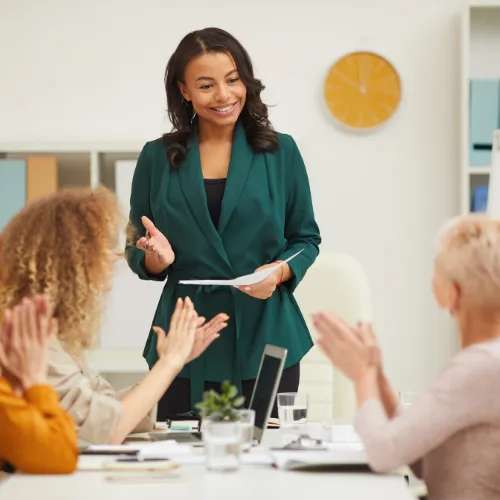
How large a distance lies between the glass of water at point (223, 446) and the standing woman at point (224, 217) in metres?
0.81

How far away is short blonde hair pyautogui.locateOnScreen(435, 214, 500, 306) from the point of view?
1.73 metres

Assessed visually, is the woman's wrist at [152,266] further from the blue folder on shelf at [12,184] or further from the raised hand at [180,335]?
the blue folder on shelf at [12,184]

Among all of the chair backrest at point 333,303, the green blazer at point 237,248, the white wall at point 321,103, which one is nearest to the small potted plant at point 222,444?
the green blazer at point 237,248

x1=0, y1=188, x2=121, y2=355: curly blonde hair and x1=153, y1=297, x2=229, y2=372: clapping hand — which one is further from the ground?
x1=0, y1=188, x2=121, y2=355: curly blonde hair

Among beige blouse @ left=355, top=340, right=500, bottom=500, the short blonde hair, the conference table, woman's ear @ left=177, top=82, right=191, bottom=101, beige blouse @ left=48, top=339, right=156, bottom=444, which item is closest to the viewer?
the conference table

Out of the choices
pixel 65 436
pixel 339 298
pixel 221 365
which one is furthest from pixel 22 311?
pixel 339 298

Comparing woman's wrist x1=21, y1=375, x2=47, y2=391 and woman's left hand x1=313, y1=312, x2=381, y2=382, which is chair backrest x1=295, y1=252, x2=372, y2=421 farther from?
woman's wrist x1=21, y1=375, x2=47, y2=391

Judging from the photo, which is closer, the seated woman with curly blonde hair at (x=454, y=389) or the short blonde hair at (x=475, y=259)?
the seated woman with curly blonde hair at (x=454, y=389)

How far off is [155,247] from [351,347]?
2.95 feet

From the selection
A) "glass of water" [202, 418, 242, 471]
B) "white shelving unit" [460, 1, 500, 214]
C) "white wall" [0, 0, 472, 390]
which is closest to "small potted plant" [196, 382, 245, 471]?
"glass of water" [202, 418, 242, 471]

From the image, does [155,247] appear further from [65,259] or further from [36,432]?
[36,432]

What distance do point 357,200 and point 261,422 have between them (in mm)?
2622

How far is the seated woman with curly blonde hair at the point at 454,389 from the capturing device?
163 cm

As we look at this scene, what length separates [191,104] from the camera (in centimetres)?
274
